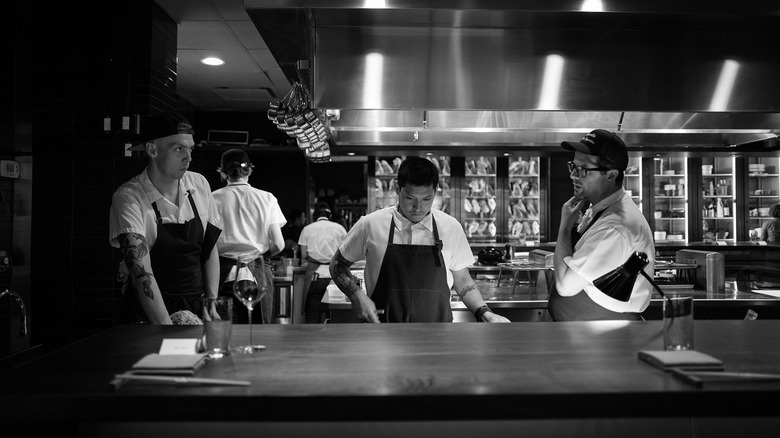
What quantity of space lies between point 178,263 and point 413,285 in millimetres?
1003

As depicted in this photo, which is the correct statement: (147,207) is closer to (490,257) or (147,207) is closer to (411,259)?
(411,259)

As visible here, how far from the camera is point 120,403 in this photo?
4.42 ft

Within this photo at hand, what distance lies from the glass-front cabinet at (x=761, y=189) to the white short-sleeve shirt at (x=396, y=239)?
8.91m

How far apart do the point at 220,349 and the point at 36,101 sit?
4.22m

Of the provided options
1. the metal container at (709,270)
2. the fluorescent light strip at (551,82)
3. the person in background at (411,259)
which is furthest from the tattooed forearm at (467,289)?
the metal container at (709,270)

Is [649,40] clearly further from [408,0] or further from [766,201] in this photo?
[766,201]

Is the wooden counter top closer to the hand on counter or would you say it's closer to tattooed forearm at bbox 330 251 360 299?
the hand on counter

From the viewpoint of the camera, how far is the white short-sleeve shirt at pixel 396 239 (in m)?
2.96

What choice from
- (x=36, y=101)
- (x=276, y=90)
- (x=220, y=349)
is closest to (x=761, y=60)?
(x=220, y=349)

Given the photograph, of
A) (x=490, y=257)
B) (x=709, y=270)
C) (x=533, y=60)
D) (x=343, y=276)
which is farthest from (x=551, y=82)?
(x=490, y=257)

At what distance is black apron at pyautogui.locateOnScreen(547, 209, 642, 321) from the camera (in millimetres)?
2750

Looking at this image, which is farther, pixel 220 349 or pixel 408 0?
pixel 408 0

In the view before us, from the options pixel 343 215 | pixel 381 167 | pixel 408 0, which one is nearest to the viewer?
pixel 408 0

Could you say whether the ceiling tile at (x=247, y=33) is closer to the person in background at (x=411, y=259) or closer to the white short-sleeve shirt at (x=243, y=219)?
the white short-sleeve shirt at (x=243, y=219)
